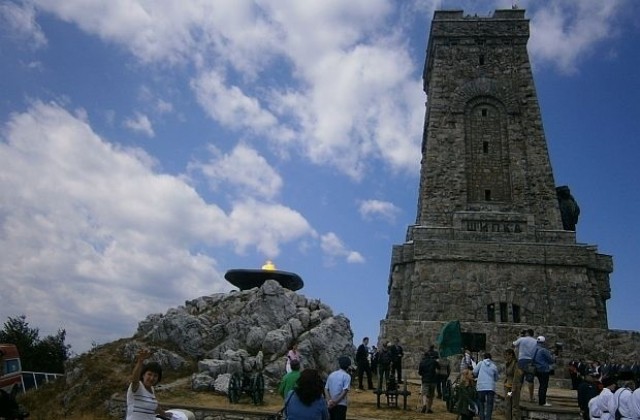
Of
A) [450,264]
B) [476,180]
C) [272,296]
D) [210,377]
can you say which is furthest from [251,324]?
[476,180]

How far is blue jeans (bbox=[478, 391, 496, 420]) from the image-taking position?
34.9ft

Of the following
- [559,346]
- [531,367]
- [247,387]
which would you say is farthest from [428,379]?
[559,346]

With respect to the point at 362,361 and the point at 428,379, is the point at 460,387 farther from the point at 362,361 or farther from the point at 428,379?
the point at 362,361

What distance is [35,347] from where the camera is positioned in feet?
119

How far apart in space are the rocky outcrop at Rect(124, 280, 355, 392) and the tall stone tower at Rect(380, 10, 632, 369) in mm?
2656

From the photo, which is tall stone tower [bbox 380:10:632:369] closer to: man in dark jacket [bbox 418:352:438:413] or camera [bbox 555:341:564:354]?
camera [bbox 555:341:564:354]

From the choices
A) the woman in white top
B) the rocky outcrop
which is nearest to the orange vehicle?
the rocky outcrop

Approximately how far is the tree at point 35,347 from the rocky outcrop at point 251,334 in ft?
61.7

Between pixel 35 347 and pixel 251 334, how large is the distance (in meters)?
24.3

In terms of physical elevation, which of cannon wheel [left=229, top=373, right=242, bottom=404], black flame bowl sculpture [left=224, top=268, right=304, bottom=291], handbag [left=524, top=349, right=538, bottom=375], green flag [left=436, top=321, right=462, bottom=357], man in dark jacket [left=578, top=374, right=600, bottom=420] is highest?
black flame bowl sculpture [left=224, top=268, right=304, bottom=291]

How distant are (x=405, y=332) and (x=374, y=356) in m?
2.68

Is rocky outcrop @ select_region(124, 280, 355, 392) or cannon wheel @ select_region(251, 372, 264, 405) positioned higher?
rocky outcrop @ select_region(124, 280, 355, 392)

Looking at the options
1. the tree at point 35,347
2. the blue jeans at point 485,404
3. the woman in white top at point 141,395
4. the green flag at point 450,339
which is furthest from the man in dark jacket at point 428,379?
the tree at point 35,347

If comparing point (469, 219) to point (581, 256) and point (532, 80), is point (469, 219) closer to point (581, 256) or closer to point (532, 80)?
point (581, 256)
